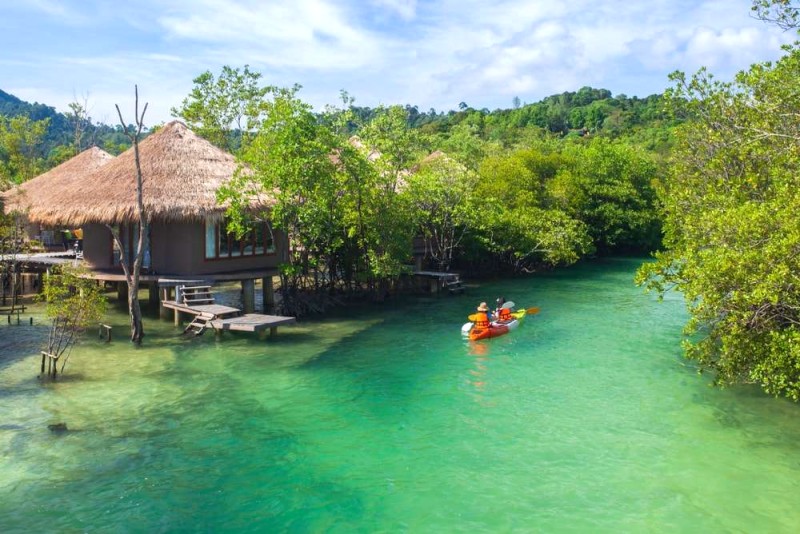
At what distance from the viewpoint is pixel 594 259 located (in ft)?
138

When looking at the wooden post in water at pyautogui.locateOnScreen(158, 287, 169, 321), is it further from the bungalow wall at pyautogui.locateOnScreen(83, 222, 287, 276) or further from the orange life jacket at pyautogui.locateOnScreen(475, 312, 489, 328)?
the orange life jacket at pyautogui.locateOnScreen(475, 312, 489, 328)

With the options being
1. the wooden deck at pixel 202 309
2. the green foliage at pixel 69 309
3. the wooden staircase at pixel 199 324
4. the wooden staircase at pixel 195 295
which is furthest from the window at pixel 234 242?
the green foliage at pixel 69 309

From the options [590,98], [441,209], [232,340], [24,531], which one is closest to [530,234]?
[441,209]

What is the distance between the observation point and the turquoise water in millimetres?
8750

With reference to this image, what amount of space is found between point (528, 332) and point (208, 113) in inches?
953

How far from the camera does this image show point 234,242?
21.6 metres

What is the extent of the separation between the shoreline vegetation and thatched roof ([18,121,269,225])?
105cm

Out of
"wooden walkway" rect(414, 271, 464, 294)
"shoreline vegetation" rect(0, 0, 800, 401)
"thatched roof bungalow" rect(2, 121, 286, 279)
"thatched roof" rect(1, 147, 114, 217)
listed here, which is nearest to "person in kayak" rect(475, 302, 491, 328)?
"shoreline vegetation" rect(0, 0, 800, 401)

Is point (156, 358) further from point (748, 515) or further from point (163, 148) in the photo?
point (748, 515)

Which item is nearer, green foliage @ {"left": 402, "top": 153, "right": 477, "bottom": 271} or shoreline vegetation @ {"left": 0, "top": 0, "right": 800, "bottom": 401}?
shoreline vegetation @ {"left": 0, "top": 0, "right": 800, "bottom": 401}

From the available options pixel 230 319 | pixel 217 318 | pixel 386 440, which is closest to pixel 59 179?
pixel 217 318

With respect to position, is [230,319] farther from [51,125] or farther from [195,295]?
[51,125]

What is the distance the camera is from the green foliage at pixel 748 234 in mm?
9297

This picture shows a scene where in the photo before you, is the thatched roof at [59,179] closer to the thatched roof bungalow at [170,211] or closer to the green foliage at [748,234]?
the thatched roof bungalow at [170,211]
